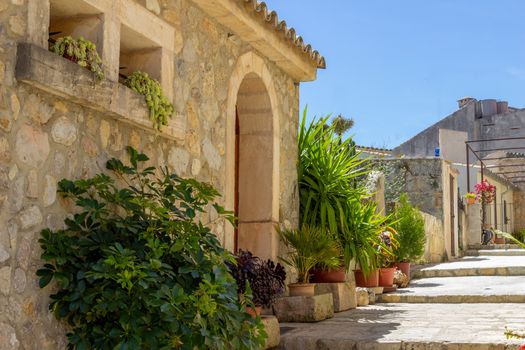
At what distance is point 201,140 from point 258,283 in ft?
3.91

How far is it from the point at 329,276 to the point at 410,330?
5.59 feet

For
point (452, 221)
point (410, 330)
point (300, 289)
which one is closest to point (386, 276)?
point (300, 289)

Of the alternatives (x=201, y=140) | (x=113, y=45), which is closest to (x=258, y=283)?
(x=201, y=140)

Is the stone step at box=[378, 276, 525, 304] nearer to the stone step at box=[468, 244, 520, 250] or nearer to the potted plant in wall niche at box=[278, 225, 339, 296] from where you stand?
the potted plant in wall niche at box=[278, 225, 339, 296]

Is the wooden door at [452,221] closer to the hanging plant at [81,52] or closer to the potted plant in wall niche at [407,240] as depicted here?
the potted plant in wall niche at [407,240]

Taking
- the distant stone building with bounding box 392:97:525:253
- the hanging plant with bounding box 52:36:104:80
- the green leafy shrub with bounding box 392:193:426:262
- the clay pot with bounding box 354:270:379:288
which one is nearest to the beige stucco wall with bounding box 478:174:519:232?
the distant stone building with bounding box 392:97:525:253

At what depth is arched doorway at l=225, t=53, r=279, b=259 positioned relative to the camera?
6.99m

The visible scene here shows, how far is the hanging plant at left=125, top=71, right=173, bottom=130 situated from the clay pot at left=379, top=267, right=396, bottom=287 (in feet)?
17.9

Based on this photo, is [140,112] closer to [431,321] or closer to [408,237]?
[431,321]

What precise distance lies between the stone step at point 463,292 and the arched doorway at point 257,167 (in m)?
2.88

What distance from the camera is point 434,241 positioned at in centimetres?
1505

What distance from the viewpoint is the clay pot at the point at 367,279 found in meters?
9.26

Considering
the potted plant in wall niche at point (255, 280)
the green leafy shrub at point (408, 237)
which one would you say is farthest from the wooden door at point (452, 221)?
the potted plant in wall niche at point (255, 280)

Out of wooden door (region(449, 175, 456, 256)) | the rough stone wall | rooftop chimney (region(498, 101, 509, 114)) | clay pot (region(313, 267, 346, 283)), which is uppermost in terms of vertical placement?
rooftop chimney (region(498, 101, 509, 114))
